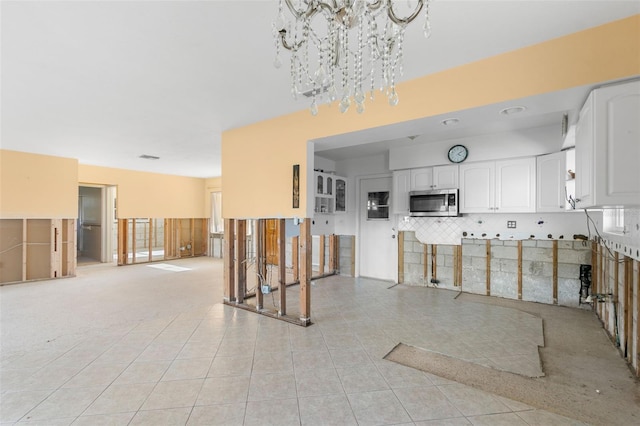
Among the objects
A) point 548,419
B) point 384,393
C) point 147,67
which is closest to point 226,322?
point 384,393

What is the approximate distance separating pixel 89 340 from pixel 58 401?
3.70 ft

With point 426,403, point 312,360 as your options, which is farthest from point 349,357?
point 426,403

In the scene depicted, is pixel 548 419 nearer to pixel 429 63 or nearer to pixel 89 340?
pixel 429 63

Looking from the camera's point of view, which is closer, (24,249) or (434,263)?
(434,263)

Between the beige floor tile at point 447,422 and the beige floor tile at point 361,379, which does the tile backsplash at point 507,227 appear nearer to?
the beige floor tile at point 447,422

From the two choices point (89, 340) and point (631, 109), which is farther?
point (89, 340)

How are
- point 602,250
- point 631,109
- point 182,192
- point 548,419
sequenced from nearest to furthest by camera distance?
point 631,109
point 548,419
point 602,250
point 182,192

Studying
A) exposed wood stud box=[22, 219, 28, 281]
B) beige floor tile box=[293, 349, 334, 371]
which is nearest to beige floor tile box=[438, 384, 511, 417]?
beige floor tile box=[293, 349, 334, 371]

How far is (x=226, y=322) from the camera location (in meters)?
3.57

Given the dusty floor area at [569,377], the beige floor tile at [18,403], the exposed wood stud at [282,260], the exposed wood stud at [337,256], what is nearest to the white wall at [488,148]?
the exposed wood stud at [337,256]

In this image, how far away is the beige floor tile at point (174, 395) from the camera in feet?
6.71

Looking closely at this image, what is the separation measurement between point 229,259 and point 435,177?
3.46 metres

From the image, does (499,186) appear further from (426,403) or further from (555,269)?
(426,403)

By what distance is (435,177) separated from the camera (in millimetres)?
4914
